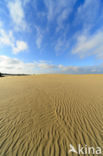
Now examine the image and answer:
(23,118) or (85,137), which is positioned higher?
(23,118)

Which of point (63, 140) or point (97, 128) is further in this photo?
point (97, 128)

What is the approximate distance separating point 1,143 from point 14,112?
1809 millimetres

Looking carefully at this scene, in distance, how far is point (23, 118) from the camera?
3529mm

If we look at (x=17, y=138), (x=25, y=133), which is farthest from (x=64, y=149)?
(x=17, y=138)

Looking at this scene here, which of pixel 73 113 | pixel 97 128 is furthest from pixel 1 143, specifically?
pixel 97 128

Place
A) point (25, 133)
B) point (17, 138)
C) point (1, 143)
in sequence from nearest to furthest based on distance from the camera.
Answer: point (1, 143) < point (17, 138) < point (25, 133)

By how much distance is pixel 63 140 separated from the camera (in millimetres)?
2457

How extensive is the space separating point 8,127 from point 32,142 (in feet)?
4.85

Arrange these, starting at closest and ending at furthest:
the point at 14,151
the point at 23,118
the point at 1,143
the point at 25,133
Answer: the point at 14,151, the point at 1,143, the point at 25,133, the point at 23,118

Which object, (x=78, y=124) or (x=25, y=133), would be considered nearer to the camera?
(x=25, y=133)

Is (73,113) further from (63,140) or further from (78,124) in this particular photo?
(63,140)

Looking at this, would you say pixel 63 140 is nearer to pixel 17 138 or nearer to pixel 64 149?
pixel 64 149

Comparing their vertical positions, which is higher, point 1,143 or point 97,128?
point 1,143

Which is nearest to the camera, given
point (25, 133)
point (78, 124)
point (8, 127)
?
point (25, 133)
